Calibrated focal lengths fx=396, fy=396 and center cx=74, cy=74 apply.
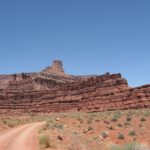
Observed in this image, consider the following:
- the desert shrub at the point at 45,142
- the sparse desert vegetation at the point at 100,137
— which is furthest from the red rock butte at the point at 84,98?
the desert shrub at the point at 45,142

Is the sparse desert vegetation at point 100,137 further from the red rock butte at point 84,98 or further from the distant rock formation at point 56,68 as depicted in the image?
the distant rock formation at point 56,68

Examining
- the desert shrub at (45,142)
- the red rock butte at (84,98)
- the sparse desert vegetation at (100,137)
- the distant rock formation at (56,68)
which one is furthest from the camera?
the distant rock formation at (56,68)

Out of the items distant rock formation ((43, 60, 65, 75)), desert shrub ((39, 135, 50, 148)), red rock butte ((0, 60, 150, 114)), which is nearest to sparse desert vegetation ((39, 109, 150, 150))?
desert shrub ((39, 135, 50, 148))

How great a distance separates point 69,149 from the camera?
16.2 metres

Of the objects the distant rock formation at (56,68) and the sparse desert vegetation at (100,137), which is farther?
the distant rock formation at (56,68)

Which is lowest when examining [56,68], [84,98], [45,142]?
[45,142]

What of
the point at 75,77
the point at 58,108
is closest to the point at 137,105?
the point at 58,108

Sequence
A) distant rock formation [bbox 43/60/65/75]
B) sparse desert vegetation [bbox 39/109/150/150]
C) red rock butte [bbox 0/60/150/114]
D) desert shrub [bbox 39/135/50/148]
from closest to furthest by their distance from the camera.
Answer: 1. desert shrub [bbox 39/135/50/148]
2. sparse desert vegetation [bbox 39/109/150/150]
3. red rock butte [bbox 0/60/150/114]
4. distant rock formation [bbox 43/60/65/75]

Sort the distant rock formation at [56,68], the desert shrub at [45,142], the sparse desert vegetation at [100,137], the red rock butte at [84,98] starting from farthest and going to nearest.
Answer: the distant rock formation at [56,68]
the red rock butte at [84,98]
the sparse desert vegetation at [100,137]
the desert shrub at [45,142]

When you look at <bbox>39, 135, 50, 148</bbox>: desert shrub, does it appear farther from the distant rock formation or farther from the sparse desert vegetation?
the distant rock formation

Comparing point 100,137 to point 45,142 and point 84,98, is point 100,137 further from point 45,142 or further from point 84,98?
point 84,98

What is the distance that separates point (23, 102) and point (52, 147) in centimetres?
8465

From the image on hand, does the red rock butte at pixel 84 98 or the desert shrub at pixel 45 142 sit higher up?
the red rock butte at pixel 84 98

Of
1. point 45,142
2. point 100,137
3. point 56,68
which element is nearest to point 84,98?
point 100,137
